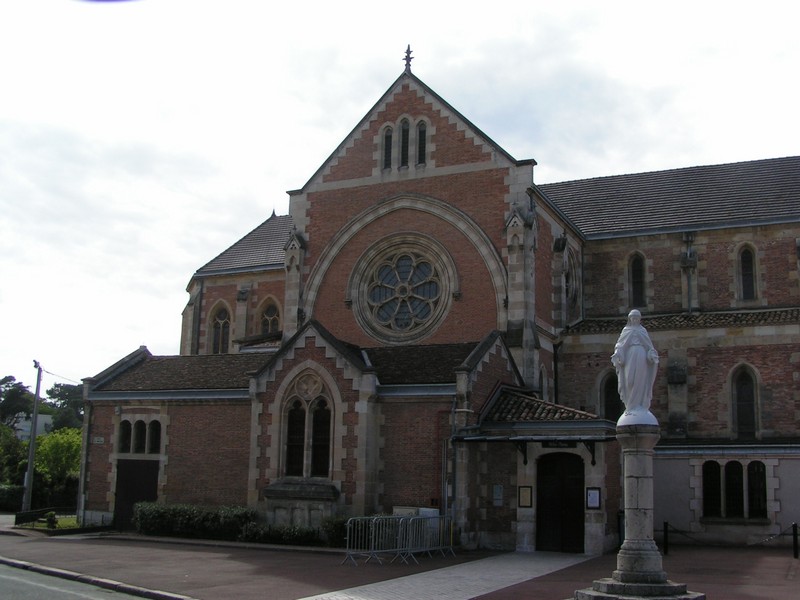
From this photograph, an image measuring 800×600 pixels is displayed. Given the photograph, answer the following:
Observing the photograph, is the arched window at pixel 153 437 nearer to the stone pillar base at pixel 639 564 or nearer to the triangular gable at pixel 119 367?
the triangular gable at pixel 119 367

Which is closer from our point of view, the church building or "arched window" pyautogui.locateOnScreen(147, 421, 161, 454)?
the church building

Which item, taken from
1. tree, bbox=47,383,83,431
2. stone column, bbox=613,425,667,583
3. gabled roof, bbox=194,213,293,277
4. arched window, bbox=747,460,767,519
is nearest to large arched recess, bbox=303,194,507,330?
gabled roof, bbox=194,213,293,277

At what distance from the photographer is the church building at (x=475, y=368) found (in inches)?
991

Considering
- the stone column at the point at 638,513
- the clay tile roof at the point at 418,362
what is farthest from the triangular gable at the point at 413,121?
the stone column at the point at 638,513

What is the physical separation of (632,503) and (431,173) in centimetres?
1775

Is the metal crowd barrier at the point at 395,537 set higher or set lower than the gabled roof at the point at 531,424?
lower

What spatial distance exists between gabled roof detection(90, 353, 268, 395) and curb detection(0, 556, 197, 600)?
368 inches

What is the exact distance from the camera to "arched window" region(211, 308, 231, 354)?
42.2m

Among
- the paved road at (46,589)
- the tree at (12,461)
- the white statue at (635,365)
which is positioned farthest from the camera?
the tree at (12,461)

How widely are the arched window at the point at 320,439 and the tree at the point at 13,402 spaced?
75.0 m

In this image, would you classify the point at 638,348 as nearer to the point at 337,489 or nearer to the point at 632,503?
the point at 632,503

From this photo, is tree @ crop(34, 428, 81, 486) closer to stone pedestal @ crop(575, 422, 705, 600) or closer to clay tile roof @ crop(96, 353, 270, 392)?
clay tile roof @ crop(96, 353, 270, 392)

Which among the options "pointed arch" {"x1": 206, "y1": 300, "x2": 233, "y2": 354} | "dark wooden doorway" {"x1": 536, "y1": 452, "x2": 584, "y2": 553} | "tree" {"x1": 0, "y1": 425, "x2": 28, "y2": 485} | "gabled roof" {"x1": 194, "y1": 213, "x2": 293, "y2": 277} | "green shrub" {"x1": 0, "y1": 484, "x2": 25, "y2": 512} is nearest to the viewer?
"dark wooden doorway" {"x1": 536, "y1": 452, "x2": 584, "y2": 553}

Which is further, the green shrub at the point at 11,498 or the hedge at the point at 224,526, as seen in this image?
the green shrub at the point at 11,498
